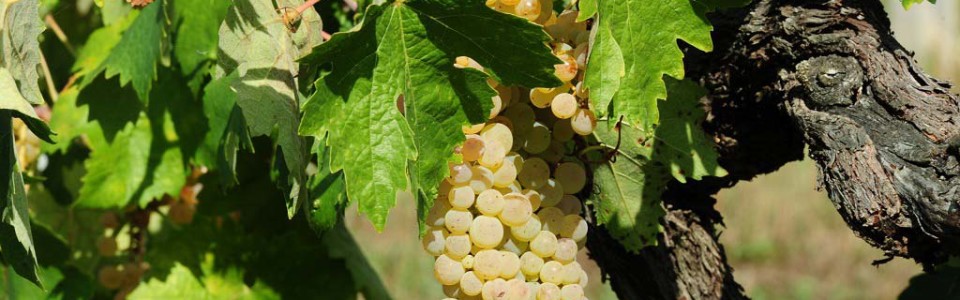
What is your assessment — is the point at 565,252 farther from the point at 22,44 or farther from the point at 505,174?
the point at 22,44

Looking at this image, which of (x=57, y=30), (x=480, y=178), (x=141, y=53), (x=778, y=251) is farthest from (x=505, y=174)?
(x=778, y=251)

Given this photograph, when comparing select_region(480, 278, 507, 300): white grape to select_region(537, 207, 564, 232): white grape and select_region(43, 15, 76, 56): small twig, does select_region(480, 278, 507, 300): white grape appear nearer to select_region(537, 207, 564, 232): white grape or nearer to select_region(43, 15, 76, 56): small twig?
select_region(537, 207, 564, 232): white grape

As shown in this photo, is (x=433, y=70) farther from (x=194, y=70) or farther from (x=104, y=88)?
(x=104, y=88)

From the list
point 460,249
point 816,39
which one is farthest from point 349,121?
point 816,39

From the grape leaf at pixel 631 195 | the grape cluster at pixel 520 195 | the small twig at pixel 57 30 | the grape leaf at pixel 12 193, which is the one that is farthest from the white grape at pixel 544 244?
the small twig at pixel 57 30

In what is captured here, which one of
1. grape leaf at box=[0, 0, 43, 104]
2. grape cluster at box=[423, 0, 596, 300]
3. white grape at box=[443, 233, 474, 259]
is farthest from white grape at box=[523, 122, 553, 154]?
grape leaf at box=[0, 0, 43, 104]
